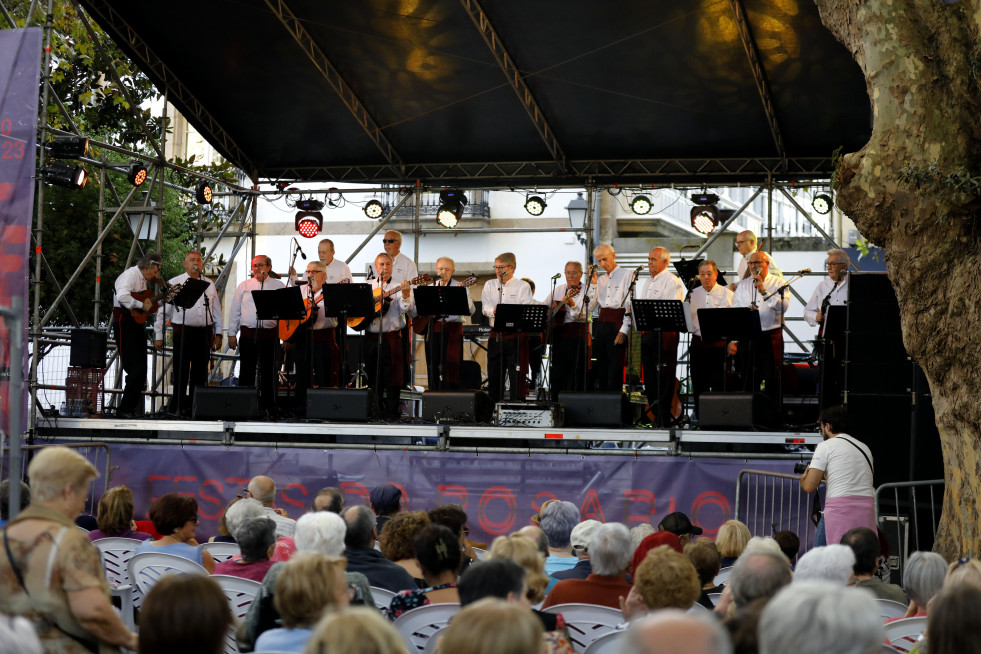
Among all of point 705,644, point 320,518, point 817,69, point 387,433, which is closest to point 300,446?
point 387,433

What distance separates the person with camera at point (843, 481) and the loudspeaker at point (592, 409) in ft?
9.98

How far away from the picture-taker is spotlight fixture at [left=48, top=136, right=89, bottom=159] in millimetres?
11297

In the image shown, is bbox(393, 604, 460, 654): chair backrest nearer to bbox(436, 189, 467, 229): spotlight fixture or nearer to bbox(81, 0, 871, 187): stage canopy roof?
bbox(81, 0, 871, 187): stage canopy roof

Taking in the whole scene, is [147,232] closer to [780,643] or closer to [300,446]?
[300,446]

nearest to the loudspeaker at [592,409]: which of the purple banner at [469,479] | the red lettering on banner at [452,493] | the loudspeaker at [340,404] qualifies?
the purple banner at [469,479]

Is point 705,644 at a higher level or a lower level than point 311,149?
lower

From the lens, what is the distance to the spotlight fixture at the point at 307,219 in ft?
46.7

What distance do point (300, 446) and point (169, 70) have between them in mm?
5144

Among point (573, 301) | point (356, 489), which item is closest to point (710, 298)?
point (573, 301)

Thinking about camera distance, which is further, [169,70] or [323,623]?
[169,70]

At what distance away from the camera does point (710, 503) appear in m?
9.63

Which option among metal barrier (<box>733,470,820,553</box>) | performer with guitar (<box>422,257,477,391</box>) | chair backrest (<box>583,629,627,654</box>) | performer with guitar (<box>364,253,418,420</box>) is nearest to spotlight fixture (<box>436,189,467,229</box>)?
performer with guitar (<box>422,257,477,391</box>)

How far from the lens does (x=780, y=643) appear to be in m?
2.35

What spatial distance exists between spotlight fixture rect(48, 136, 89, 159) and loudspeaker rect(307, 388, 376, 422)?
11.5 ft
